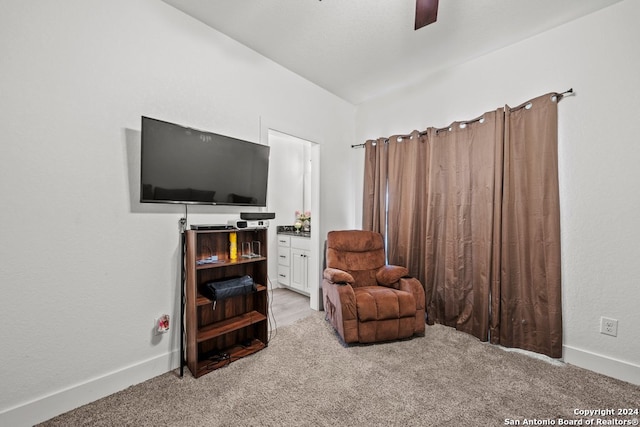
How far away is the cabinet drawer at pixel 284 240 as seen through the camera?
3.90m

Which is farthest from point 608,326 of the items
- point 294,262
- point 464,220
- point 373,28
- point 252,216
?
point 294,262

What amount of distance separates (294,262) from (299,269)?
151 millimetres

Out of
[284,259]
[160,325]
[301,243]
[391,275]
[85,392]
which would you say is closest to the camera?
[85,392]

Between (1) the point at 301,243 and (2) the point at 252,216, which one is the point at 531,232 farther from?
(1) the point at 301,243

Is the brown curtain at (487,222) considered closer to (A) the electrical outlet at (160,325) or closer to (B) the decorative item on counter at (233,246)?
(B) the decorative item on counter at (233,246)

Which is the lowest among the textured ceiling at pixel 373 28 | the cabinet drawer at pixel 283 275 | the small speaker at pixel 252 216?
the cabinet drawer at pixel 283 275

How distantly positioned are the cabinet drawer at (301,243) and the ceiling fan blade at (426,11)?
8.75 feet

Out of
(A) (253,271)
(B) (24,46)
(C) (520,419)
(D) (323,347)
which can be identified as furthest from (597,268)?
(B) (24,46)

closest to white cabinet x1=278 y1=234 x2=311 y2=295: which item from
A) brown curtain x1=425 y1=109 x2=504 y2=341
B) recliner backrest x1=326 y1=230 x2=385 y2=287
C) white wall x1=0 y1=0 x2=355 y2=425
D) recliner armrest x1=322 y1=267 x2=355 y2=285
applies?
recliner backrest x1=326 y1=230 x2=385 y2=287

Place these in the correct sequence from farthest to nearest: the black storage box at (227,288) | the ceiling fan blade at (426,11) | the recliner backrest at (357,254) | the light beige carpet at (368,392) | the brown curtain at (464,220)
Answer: the recliner backrest at (357,254) < the brown curtain at (464,220) < the black storage box at (227,288) < the light beige carpet at (368,392) < the ceiling fan blade at (426,11)

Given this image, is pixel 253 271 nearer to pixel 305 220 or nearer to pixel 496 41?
pixel 305 220

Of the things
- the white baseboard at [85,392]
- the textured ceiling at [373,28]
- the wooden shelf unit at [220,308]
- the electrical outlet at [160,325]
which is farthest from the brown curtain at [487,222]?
the white baseboard at [85,392]

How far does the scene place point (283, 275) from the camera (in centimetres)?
399

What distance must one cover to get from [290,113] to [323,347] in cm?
238
